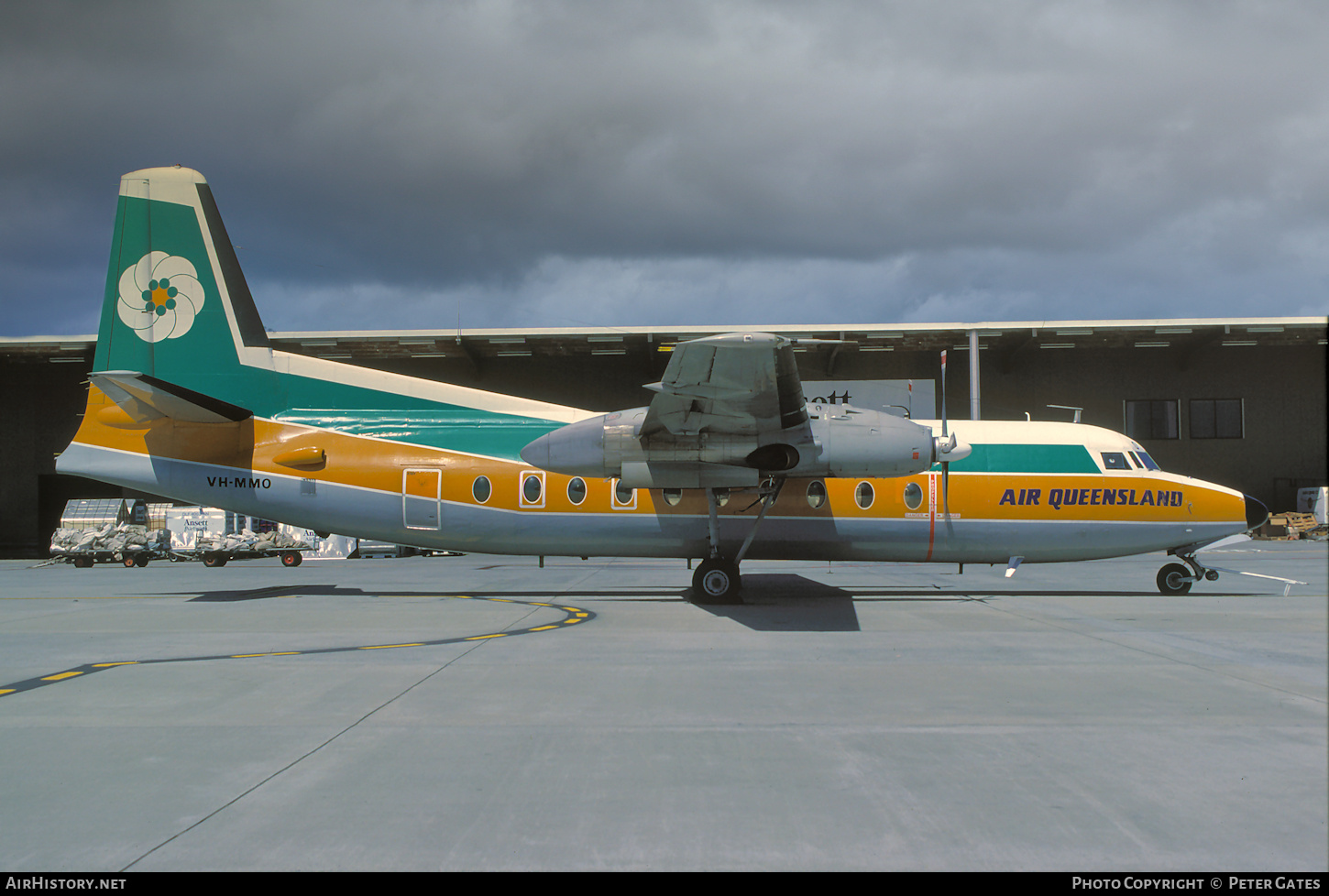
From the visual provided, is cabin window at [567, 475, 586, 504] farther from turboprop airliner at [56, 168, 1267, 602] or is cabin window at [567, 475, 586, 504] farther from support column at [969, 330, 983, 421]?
support column at [969, 330, 983, 421]

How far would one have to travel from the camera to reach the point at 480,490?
14023 millimetres

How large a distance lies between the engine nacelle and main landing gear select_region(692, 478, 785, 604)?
833 mm

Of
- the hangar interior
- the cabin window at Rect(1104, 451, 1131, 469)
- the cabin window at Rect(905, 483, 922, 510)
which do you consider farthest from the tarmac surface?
the hangar interior

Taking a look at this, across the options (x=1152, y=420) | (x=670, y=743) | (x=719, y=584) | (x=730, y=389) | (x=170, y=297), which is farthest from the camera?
(x=1152, y=420)

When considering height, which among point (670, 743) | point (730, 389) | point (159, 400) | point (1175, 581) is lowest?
point (1175, 581)

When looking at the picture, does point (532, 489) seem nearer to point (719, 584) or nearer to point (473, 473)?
point (473, 473)

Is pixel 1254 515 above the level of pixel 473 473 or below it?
below

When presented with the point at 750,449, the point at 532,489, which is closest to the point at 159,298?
the point at 532,489

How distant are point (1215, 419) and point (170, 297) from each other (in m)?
39.2

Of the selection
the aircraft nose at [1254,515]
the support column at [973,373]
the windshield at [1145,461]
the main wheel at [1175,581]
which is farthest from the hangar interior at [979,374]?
the main wheel at [1175,581]

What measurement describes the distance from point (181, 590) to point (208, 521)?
37.2ft

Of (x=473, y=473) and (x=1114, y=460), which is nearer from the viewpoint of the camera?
(x=473, y=473)

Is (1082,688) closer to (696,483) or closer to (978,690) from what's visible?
(978,690)
